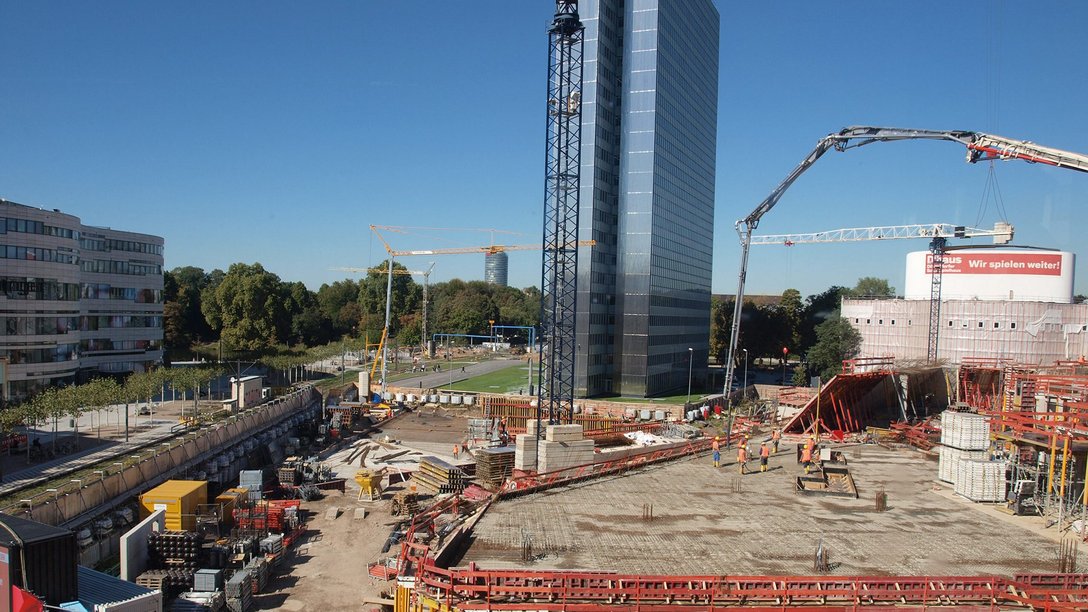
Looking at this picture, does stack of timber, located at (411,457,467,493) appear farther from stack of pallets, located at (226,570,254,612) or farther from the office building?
the office building

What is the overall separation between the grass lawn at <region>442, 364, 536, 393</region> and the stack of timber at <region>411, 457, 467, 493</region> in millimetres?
25912

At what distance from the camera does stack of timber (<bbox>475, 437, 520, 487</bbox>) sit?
2648 cm

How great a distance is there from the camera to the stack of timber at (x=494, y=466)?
86.9 ft

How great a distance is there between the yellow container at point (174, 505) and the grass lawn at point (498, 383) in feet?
116

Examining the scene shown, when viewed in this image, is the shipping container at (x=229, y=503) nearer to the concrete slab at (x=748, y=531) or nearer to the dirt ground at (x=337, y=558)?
the dirt ground at (x=337, y=558)

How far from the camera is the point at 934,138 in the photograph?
130ft

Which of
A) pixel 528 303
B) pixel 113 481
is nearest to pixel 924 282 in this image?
pixel 113 481

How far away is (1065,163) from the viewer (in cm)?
3005

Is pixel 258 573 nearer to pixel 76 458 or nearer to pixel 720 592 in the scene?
pixel 720 592

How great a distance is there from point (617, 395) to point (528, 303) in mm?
82651

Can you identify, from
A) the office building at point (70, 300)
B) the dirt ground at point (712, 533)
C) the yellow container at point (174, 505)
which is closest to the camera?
the dirt ground at point (712, 533)

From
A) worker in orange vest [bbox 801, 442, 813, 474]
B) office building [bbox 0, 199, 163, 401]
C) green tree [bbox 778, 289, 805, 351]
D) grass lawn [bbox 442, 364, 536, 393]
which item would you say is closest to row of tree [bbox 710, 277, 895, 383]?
green tree [bbox 778, 289, 805, 351]

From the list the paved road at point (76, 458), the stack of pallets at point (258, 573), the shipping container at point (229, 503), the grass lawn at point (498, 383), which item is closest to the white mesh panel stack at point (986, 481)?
the stack of pallets at point (258, 573)

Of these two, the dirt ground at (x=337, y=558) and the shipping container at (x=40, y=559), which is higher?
the shipping container at (x=40, y=559)
